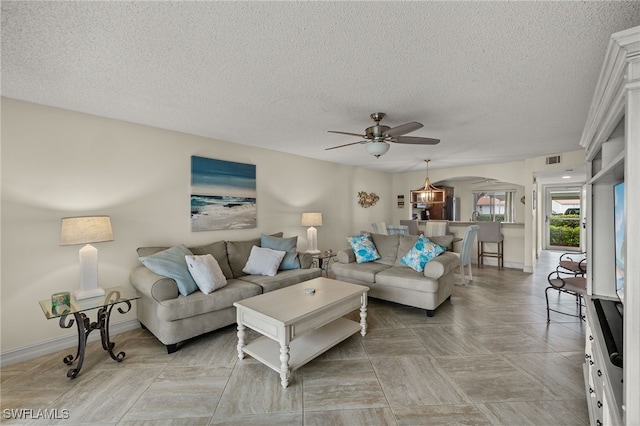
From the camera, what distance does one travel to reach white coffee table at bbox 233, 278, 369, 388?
2.05m

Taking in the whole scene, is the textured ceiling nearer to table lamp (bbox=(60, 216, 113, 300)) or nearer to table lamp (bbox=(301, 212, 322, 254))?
table lamp (bbox=(60, 216, 113, 300))

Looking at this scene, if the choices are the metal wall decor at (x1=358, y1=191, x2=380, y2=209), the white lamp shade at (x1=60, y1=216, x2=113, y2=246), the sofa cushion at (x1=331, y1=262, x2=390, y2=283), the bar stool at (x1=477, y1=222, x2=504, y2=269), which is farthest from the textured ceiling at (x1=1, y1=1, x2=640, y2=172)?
the metal wall decor at (x1=358, y1=191, x2=380, y2=209)

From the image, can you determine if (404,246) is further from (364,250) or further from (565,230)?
(565,230)

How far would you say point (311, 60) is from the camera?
6.00 ft

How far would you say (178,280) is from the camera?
266 cm

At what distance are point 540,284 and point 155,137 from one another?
20.9 feet

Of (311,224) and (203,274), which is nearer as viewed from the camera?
(203,274)

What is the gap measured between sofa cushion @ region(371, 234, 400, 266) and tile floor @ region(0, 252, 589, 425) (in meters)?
1.29

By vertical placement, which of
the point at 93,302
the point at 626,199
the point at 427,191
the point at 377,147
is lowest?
the point at 93,302

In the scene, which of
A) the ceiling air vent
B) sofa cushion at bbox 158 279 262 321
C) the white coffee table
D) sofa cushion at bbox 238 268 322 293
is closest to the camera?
the white coffee table

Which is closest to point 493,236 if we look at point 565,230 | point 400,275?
point 400,275

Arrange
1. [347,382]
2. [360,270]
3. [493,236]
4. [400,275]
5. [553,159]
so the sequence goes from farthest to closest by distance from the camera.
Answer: [493,236] → [553,159] → [360,270] → [400,275] → [347,382]

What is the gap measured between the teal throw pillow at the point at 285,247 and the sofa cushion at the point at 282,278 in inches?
4.1

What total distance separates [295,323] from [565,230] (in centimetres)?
1055
